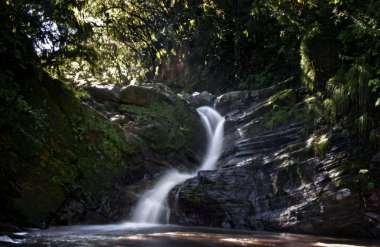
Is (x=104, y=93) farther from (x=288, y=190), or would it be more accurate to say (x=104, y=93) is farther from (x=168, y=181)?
(x=288, y=190)

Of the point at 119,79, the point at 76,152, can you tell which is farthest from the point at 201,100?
the point at 76,152

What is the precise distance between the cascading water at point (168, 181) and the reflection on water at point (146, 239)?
1735 mm

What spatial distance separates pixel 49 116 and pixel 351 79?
6715mm

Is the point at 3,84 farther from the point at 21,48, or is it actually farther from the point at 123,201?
the point at 123,201

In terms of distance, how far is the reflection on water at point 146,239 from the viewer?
5.74m

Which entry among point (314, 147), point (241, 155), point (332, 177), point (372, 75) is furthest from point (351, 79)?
point (241, 155)

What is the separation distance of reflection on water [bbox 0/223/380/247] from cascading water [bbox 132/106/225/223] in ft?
5.69

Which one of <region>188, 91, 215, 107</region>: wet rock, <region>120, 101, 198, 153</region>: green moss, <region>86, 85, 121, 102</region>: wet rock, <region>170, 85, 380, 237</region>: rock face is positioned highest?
<region>188, 91, 215, 107</region>: wet rock

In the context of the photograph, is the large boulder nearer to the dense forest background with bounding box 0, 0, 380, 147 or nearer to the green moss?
the green moss

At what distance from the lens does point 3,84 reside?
6215mm

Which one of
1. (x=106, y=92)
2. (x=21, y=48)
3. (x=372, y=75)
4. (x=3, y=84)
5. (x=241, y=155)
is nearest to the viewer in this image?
(x=3, y=84)

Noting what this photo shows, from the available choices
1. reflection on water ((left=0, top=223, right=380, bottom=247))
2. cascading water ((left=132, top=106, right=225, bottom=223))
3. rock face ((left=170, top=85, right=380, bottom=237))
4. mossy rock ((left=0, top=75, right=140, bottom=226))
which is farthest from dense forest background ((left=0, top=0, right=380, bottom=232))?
reflection on water ((left=0, top=223, right=380, bottom=247))

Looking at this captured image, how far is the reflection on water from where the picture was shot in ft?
18.8

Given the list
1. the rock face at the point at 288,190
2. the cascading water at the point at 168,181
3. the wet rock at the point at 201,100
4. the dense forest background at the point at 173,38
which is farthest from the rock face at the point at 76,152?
the wet rock at the point at 201,100
